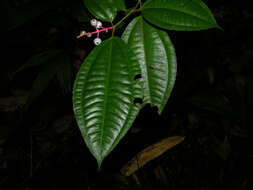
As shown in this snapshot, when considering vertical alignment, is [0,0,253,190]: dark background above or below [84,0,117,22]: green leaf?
below

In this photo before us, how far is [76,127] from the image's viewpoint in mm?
1338

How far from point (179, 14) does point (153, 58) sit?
14cm

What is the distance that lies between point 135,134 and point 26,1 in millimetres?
948

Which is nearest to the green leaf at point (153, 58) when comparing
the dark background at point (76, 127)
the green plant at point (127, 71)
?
the green plant at point (127, 71)

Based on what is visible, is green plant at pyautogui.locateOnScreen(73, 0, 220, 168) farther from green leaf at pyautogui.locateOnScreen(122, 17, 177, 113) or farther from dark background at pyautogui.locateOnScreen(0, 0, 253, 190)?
dark background at pyautogui.locateOnScreen(0, 0, 253, 190)

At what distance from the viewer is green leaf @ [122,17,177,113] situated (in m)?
0.63

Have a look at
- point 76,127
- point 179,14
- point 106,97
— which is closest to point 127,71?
point 106,97

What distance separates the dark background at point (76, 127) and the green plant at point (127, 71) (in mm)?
510

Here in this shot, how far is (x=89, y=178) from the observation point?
1279 mm

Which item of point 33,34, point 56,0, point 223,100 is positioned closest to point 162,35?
point 56,0

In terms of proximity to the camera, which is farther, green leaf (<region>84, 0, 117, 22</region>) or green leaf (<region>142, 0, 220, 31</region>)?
green leaf (<region>84, 0, 117, 22</region>)

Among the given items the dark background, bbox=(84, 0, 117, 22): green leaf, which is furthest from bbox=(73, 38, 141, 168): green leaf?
the dark background

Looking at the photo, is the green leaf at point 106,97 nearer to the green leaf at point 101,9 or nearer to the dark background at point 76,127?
the green leaf at point 101,9

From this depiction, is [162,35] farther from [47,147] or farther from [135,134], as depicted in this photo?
[47,147]
